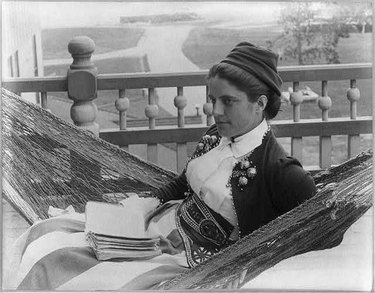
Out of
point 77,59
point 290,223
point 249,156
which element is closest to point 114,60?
point 77,59

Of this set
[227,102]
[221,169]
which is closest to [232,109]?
[227,102]

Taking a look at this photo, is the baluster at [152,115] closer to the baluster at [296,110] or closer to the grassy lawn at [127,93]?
the grassy lawn at [127,93]

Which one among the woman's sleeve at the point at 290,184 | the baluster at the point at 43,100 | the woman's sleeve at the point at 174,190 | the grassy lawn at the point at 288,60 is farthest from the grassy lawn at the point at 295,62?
the baluster at the point at 43,100

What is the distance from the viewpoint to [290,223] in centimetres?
194

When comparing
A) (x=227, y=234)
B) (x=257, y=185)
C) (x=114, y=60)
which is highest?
(x=114, y=60)

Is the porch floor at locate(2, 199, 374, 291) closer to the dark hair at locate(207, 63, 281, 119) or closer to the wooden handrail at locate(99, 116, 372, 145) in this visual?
the wooden handrail at locate(99, 116, 372, 145)

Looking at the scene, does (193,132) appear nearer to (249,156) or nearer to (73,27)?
(249,156)

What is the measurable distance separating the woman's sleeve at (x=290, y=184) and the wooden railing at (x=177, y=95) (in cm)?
12

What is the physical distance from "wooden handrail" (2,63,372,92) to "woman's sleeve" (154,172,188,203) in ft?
0.78

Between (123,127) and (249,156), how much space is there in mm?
357

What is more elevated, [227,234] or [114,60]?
[114,60]

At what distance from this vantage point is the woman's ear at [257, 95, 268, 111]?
75.4 inches

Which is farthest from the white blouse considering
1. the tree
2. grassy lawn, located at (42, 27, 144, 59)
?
grassy lawn, located at (42, 27, 144, 59)

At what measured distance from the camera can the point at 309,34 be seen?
2.05 m
